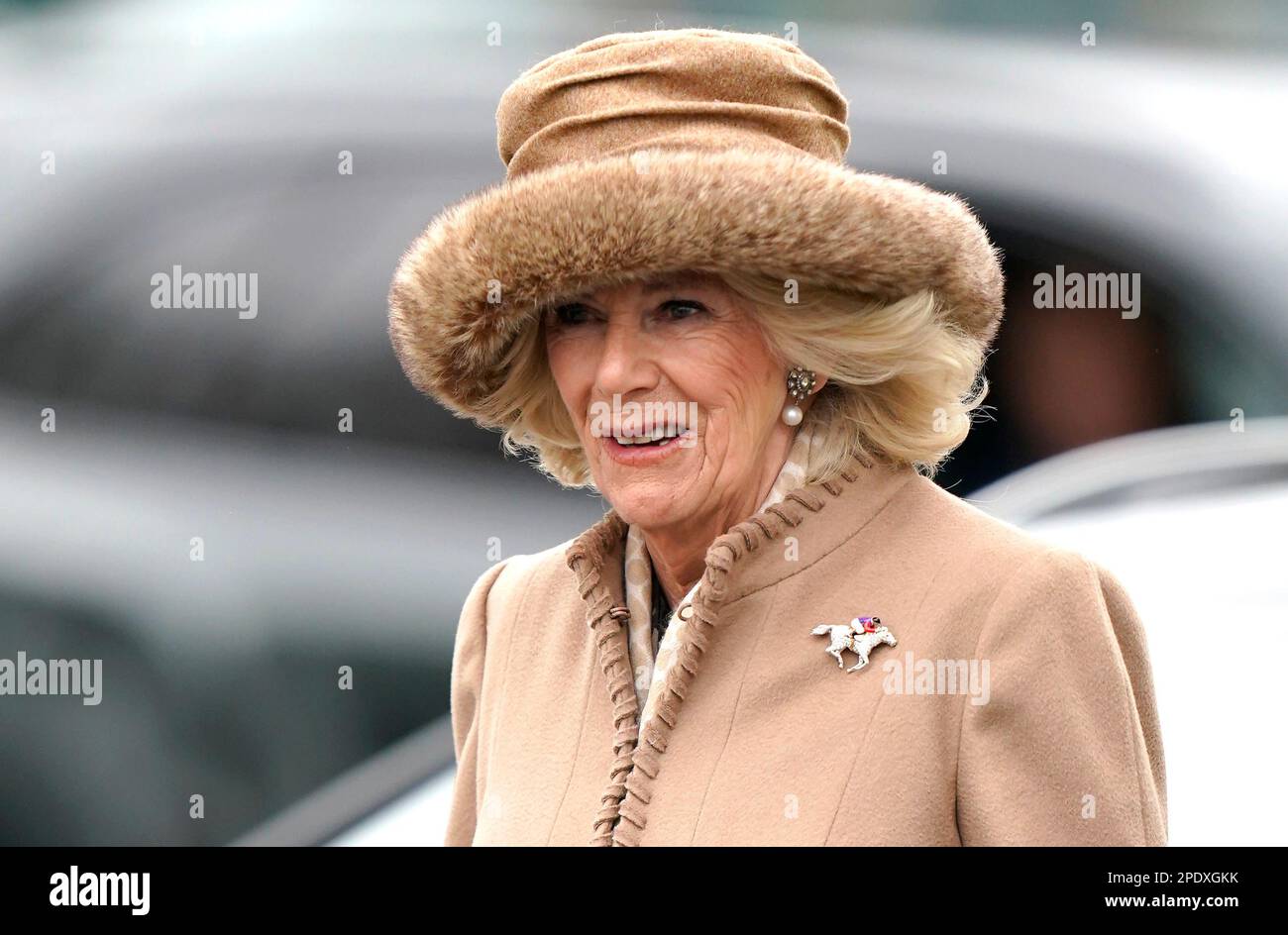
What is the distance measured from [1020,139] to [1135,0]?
1.57 feet

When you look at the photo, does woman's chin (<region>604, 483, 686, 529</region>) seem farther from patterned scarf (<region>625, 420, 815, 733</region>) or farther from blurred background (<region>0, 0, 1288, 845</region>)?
blurred background (<region>0, 0, 1288, 845</region>)

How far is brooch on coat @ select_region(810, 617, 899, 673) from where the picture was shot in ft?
5.86

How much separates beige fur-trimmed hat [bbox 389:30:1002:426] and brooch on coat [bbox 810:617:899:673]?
491 millimetres

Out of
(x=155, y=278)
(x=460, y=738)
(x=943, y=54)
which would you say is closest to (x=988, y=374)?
(x=943, y=54)

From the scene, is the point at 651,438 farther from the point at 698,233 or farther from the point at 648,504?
the point at 698,233

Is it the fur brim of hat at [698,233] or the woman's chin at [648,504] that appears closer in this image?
the fur brim of hat at [698,233]

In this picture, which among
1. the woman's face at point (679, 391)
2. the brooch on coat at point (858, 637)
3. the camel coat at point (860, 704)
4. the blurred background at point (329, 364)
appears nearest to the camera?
the camel coat at point (860, 704)

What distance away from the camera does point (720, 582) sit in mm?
1867

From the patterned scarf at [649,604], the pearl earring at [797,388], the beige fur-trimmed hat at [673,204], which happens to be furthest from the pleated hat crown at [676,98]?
the patterned scarf at [649,604]

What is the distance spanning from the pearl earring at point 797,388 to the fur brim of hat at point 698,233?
148mm

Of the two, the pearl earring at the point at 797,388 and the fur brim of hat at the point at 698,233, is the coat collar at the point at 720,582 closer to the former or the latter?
the pearl earring at the point at 797,388

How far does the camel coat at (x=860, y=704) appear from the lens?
1.67 m

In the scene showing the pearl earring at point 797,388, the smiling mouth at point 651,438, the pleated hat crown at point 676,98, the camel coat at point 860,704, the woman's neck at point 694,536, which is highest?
the pleated hat crown at point 676,98

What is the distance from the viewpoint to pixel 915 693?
67.5 inches
